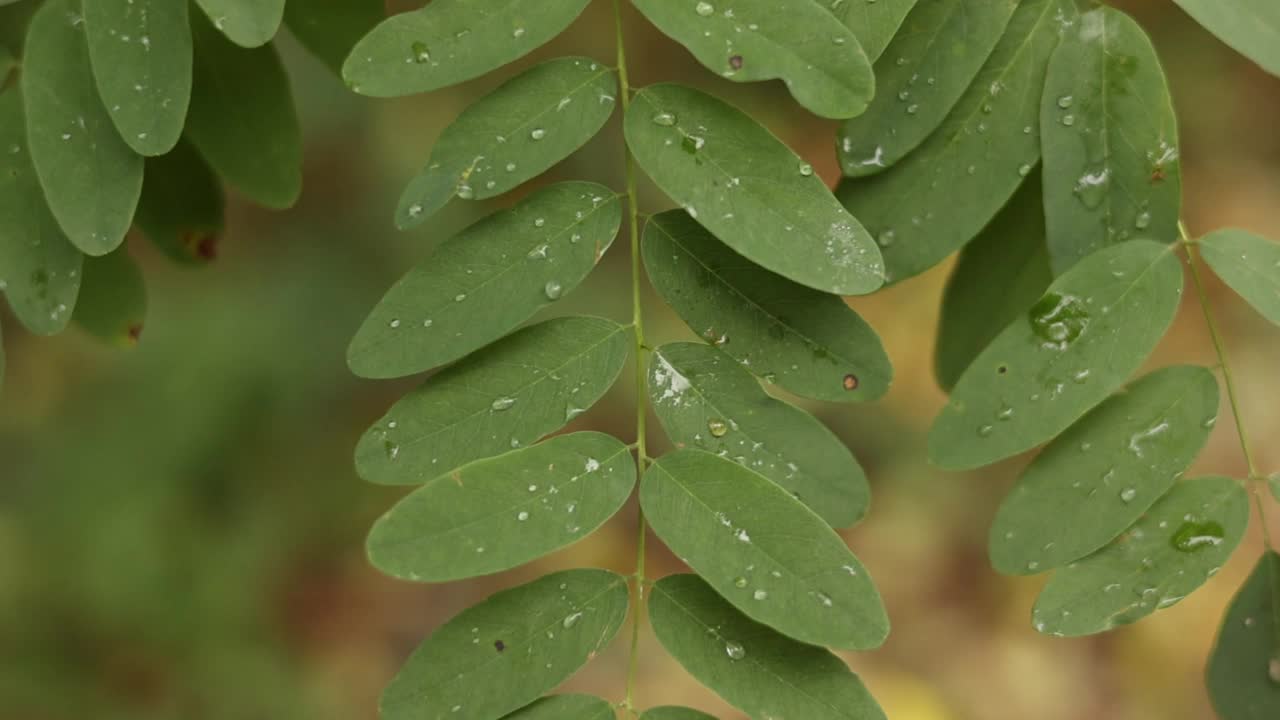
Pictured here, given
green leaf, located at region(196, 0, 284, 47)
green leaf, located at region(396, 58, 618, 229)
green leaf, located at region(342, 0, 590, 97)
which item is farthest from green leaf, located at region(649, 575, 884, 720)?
green leaf, located at region(196, 0, 284, 47)

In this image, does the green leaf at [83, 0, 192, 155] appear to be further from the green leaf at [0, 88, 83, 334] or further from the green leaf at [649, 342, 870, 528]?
the green leaf at [649, 342, 870, 528]

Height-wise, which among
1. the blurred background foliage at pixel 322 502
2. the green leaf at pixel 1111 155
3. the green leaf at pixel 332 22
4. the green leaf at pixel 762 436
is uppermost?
the green leaf at pixel 1111 155

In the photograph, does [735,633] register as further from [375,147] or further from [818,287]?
[375,147]

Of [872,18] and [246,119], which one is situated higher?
[872,18]

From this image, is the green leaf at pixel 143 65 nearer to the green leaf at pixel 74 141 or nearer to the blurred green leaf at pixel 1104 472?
the green leaf at pixel 74 141

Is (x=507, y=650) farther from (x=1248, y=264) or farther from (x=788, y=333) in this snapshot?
(x=1248, y=264)

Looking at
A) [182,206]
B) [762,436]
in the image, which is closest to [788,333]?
[762,436]

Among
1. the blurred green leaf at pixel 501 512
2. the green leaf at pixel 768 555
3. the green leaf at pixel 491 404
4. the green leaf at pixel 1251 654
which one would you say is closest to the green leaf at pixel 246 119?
the green leaf at pixel 491 404
